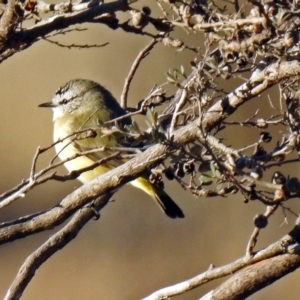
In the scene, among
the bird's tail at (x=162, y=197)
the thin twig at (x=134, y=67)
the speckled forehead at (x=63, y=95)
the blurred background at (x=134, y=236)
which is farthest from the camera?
the blurred background at (x=134, y=236)

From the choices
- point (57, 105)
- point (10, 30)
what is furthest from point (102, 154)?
point (10, 30)

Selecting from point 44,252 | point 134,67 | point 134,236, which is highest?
point 134,236

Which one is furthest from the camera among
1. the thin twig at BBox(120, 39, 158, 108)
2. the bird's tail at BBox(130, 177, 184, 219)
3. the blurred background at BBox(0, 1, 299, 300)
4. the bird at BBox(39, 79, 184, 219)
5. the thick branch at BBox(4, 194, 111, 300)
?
the blurred background at BBox(0, 1, 299, 300)

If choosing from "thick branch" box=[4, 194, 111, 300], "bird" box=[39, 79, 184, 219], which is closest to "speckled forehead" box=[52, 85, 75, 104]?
"bird" box=[39, 79, 184, 219]

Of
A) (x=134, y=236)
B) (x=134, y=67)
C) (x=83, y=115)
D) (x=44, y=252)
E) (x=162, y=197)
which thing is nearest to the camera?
(x=44, y=252)

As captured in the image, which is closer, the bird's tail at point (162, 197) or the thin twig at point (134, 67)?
the thin twig at point (134, 67)

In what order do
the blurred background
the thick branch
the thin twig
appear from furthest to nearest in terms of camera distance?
the blurred background → the thin twig → the thick branch

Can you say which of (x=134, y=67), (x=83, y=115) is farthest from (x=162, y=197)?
(x=134, y=67)

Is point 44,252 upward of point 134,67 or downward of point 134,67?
downward

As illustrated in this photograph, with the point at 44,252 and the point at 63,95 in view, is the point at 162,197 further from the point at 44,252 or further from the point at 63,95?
the point at 44,252

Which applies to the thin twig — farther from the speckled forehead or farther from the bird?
the speckled forehead

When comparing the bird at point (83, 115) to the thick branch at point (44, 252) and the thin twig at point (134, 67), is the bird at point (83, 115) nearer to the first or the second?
the thin twig at point (134, 67)

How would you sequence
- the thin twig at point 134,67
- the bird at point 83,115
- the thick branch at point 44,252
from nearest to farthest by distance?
the thick branch at point 44,252 → the thin twig at point 134,67 → the bird at point 83,115

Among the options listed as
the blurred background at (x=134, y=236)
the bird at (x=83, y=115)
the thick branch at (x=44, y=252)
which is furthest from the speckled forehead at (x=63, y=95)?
the blurred background at (x=134, y=236)
